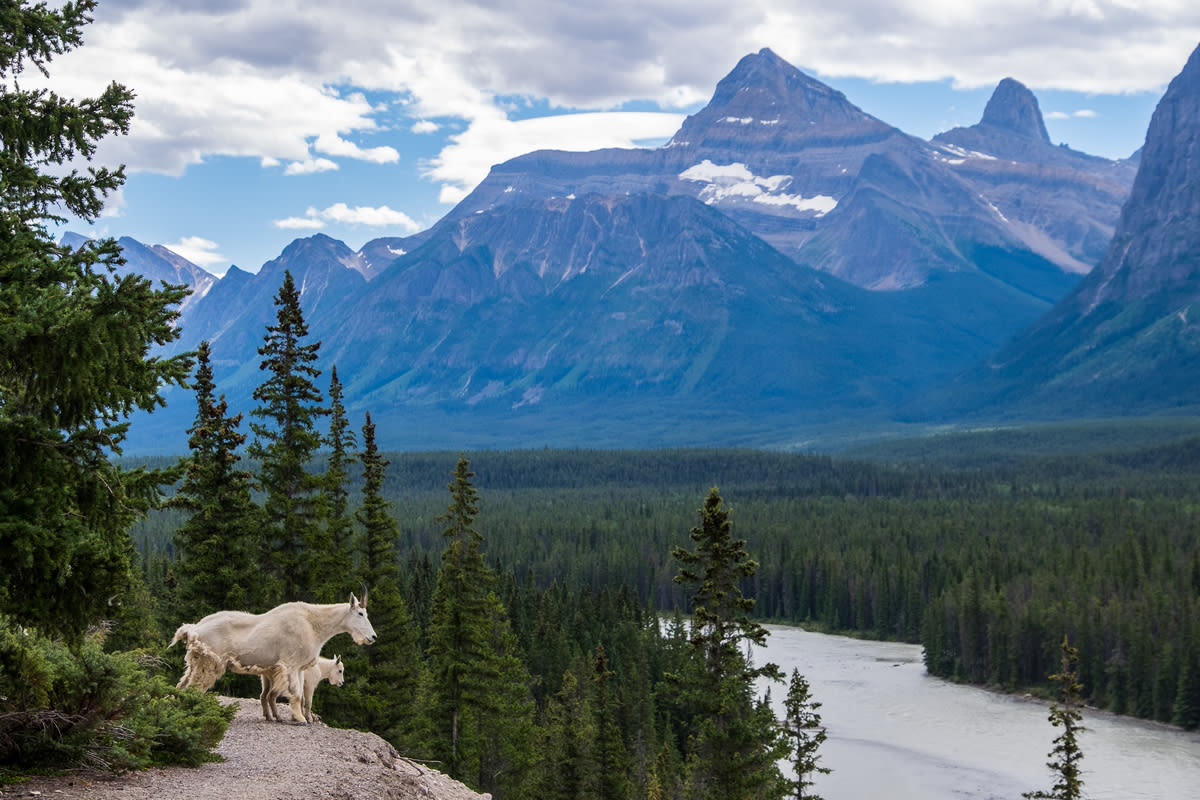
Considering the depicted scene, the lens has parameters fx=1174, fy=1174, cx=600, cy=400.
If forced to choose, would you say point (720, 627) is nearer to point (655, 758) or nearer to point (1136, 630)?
point (655, 758)

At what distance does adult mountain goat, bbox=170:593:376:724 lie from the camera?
72.2 ft

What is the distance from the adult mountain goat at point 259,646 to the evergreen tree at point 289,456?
13.8 metres

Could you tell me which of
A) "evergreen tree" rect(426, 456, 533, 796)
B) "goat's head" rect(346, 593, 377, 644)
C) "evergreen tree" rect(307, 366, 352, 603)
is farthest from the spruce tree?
"goat's head" rect(346, 593, 377, 644)

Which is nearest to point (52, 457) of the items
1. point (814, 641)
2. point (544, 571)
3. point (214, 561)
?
point (214, 561)

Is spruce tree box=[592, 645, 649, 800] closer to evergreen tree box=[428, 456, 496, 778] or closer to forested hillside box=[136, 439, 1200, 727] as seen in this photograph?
evergreen tree box=[428, 456, 496, 778]

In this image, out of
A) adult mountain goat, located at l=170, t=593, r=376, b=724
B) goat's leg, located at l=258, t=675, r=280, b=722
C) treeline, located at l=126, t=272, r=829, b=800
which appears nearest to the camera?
adult mountain goat, located at l=170, t=593, r=376, b=724

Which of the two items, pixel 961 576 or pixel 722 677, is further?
pixel 961 576

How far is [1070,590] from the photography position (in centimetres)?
11856

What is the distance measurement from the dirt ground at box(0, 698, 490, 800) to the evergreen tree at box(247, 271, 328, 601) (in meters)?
13.3

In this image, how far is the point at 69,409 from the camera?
47.0ft

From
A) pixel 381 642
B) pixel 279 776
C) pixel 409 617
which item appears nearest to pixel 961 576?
pixel 409 617

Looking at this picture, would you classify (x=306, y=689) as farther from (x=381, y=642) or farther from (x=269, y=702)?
(x=381, y=642)

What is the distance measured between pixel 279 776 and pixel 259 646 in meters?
4.81

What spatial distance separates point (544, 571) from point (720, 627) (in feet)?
399
